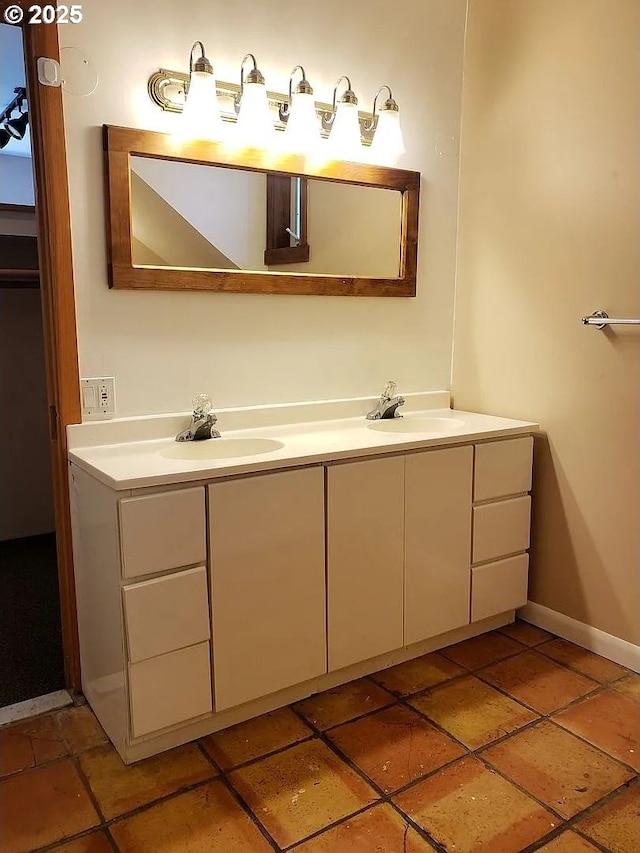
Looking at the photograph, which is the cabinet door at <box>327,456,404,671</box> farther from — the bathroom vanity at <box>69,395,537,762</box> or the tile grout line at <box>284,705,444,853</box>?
the tile grout line at <box>284,705,444,853</box>

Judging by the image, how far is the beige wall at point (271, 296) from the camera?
76.7 inches

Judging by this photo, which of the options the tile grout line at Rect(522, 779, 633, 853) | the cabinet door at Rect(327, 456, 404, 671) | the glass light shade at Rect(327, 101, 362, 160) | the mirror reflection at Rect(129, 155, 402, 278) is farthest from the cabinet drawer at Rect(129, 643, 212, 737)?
the glass light shade at Rect(327, 101, 362, 160)

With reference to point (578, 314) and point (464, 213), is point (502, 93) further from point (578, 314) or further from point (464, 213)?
point (578, 314)

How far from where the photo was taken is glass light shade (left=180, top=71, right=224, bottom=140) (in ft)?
6.50

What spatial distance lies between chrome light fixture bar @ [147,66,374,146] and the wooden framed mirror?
0.10 metres

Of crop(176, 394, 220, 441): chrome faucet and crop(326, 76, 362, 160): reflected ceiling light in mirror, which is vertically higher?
crop(326, 76, 362, 160): reflected ceiling light in mirror

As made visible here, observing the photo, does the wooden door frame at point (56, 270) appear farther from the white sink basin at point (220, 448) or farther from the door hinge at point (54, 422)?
the white sink basin at point (220, 448)

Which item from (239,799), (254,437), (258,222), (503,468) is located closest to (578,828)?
(239,799)

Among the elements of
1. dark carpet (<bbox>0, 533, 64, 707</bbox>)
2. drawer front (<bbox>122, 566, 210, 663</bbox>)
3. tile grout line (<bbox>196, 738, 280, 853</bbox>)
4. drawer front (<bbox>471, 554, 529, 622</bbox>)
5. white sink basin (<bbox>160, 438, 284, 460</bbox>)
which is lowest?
tile grout line (<bbox>196, 738, 280, 853</bbox>)

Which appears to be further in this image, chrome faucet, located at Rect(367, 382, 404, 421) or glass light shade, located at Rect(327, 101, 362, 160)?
chrome faucet, located at Rect(367, 382, 404, 421)

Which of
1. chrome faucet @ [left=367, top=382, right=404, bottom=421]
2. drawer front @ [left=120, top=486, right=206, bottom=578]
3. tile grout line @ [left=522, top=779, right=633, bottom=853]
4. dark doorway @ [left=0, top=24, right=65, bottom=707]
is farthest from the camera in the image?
dark doorway @ [left=0, top=24, right=65, bottom=707]

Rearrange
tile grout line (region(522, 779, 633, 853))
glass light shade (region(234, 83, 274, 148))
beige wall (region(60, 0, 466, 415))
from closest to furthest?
tile grout line (region(522, 779, 633, 853)) → beige wall (region(60, 0, 466, 415)) → glass light shade (region(234, 83, 274, 148))

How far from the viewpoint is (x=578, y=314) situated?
90.0 inches

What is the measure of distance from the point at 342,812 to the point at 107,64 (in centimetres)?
208
